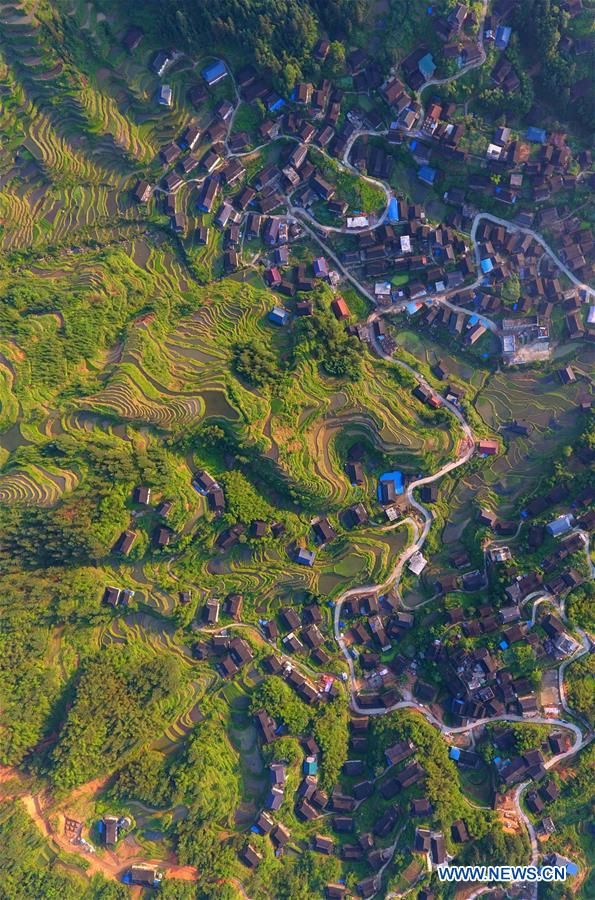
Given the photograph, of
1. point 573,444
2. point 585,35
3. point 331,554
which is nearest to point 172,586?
point 331,554

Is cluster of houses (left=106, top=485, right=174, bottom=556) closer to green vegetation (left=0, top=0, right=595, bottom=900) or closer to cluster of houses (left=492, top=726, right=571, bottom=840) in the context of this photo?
green vegetation (left=0, top=0, right=595, bottom=900)

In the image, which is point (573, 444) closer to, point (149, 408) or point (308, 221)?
point (308, 221)

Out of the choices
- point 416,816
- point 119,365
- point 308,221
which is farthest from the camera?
point 308,221

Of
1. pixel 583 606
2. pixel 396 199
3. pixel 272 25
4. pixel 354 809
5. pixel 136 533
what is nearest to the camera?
pixel 272 25

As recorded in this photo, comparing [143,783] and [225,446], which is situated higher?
[225,446]

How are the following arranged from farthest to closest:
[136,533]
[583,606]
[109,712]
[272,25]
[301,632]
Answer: [301,632] < [136,533] < [583,606] < [272,25] < [109,712]

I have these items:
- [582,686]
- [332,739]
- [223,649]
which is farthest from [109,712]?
[582,686]

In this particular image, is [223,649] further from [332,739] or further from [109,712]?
[332,739]

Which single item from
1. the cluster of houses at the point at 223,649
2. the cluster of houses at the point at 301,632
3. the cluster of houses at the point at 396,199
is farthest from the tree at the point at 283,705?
the cluster of houses at the point at 396,199

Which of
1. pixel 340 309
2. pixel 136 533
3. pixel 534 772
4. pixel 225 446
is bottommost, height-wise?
pixel 534 772
